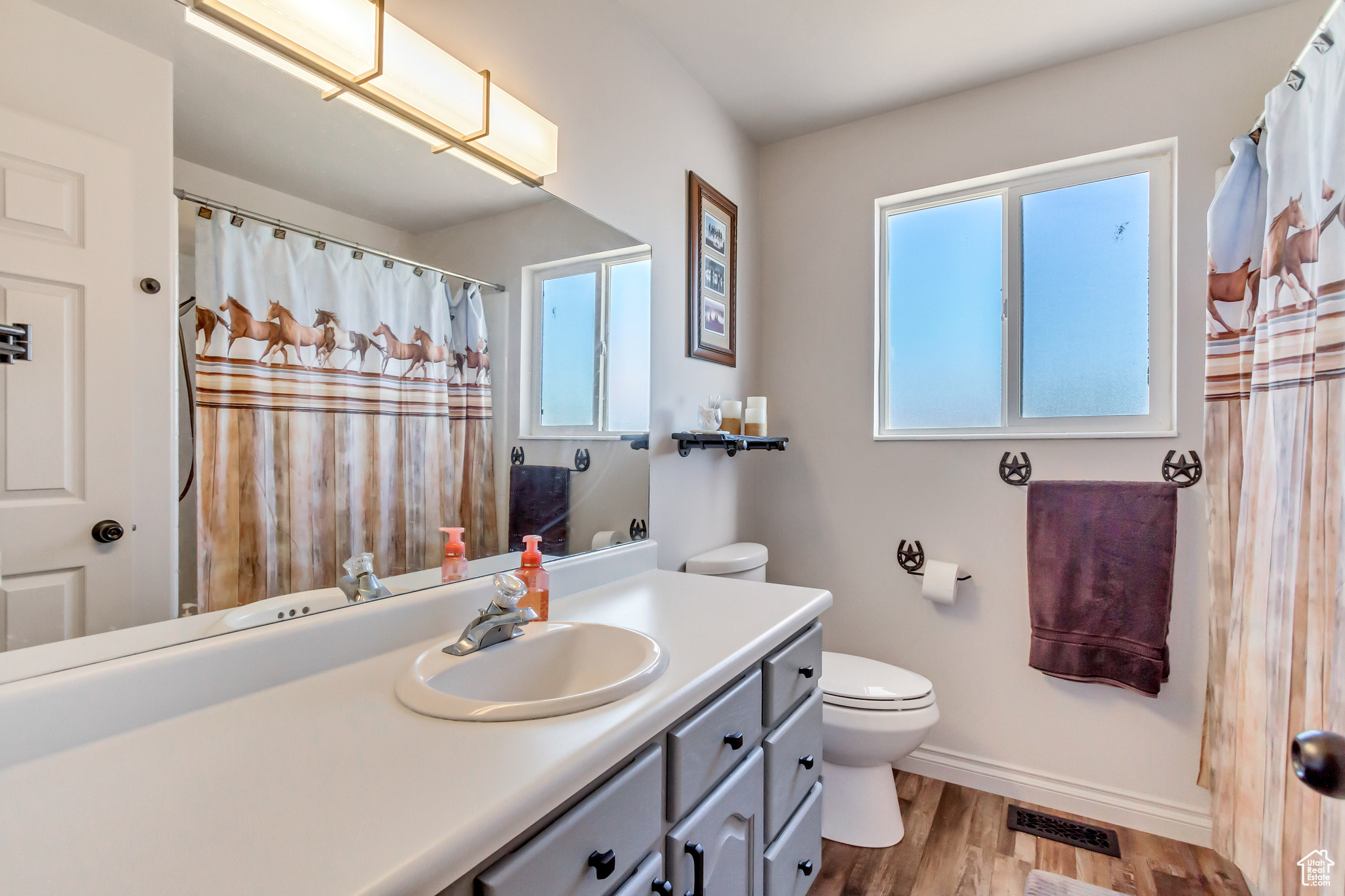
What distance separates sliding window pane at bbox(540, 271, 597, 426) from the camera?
1.42m

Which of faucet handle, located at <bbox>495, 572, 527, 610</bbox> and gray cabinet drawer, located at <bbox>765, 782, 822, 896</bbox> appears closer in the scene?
faucet handle, located at <bbox>495, 572, 527, 610</bbox>

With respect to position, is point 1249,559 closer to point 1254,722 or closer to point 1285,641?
point 1285,641

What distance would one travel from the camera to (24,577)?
0.71m

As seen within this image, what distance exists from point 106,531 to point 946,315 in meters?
2.34

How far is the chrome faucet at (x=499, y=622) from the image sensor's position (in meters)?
0.99

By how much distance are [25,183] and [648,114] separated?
1.50 meters

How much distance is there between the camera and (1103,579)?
1.89 m

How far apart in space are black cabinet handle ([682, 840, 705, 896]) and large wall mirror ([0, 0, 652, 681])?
64 centimetres

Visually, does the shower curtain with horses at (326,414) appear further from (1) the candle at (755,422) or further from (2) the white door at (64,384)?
(1) the candle at (755,422)

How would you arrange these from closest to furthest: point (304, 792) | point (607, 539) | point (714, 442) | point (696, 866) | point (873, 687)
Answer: point (304, 792)
point (696, 866)
point (607, 539)
point (873, 687)
point (714, 442)

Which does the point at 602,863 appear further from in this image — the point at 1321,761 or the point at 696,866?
the point at 1321,761

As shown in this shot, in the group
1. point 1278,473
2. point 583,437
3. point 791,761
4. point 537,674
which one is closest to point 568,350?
point 583,437

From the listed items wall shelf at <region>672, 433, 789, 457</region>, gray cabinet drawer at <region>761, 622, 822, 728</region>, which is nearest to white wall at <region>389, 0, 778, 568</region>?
wall shelf at <region>672, 433, 789, 457</region>

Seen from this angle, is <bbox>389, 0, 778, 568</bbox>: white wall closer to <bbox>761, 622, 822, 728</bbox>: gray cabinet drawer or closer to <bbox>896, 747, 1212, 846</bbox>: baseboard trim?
<bbox>761, 622, 822, 728</bbox>: gray cabinet drawer
